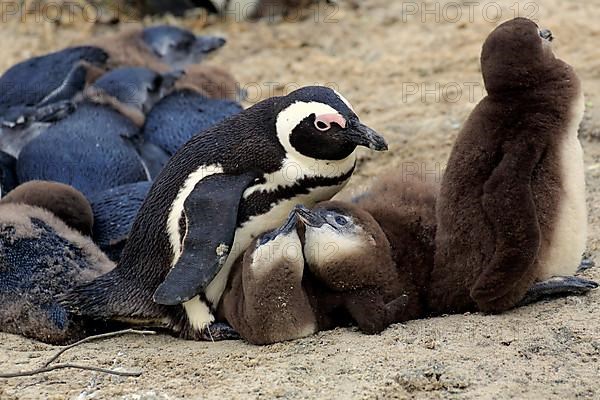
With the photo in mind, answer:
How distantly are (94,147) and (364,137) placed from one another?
2.04 meters

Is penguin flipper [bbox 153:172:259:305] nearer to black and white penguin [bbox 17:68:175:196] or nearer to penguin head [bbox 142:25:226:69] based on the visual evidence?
black and white penguin [bbox 17:68:175:196]

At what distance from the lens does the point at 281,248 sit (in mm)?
3311

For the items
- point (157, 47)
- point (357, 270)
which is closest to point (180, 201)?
point (357, 270)

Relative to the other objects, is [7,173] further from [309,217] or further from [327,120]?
[309,217]

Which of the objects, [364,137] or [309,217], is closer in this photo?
[309,217]

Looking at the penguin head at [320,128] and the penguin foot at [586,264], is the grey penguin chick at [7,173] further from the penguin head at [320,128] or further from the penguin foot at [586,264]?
the penguin foot at [586,264]

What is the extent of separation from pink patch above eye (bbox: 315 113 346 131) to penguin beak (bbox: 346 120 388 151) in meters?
0.03

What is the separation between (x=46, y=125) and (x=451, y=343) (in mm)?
3087

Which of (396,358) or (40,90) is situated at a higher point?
(40,90)

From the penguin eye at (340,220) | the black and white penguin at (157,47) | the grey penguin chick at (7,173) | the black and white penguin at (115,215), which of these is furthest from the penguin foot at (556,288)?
the black and white penguin at (157,47)

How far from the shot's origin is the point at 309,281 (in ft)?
11.2

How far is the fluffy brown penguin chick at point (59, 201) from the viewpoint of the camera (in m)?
4.28

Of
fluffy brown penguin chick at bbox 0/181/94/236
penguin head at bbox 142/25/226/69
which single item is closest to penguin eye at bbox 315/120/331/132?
fluffy brown penguin chick at bbox 0/181/94/236

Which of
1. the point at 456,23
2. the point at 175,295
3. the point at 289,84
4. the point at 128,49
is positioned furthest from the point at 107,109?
the point at 456,23
